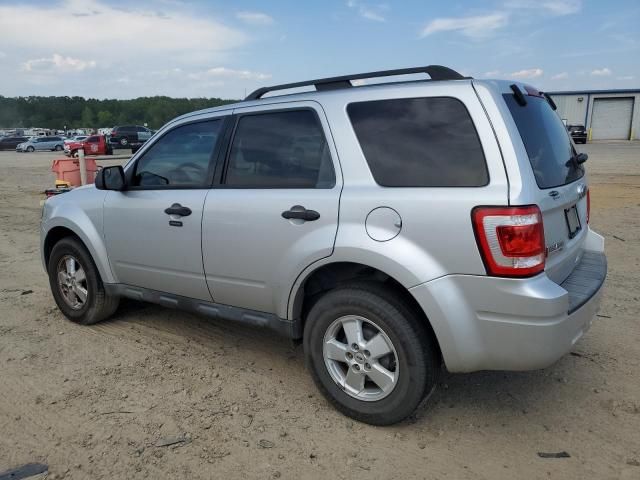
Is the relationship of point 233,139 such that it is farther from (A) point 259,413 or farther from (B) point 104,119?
(B) point 104,119

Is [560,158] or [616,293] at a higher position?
[560,158]

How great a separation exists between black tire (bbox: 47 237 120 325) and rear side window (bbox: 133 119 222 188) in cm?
90

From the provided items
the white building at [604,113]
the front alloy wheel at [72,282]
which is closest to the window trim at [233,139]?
the front alloy wheel at [72,282]

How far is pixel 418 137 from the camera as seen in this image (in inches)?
115

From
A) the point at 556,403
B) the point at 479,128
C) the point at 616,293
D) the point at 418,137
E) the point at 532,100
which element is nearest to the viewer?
the point at 479,128

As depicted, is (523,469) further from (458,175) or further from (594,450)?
(458,175)

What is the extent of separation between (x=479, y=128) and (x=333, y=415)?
1.86 metres

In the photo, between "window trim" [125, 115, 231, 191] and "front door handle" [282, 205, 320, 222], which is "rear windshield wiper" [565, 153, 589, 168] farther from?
"window trim" [125, 115, 231, 191]

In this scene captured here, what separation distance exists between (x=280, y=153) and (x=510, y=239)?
1546 mm

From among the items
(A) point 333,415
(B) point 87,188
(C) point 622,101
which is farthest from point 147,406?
(C) point 622,101

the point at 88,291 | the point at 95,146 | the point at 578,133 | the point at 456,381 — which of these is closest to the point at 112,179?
the point at 88,291

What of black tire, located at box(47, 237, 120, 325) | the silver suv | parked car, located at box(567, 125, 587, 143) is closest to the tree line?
parked car, located at box(567, 125, 587, 143)

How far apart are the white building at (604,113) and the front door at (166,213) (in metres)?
52.1

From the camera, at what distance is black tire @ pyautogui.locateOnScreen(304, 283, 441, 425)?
9.48 ft
